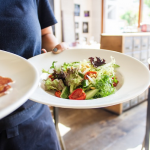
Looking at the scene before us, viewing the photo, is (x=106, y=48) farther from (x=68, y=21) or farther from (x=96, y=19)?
(x=96, y=19)

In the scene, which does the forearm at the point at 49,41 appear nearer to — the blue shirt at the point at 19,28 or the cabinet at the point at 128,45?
the blue shirt at the point at 19,28

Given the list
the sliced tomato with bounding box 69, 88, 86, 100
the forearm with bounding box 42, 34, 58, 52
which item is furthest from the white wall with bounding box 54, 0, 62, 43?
the sliced tomato with bounding box 69, 88, 86, 100

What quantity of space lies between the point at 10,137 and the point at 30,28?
479 mm

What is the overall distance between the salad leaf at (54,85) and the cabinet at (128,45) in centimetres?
190

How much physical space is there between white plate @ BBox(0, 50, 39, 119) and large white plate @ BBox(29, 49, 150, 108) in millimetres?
89

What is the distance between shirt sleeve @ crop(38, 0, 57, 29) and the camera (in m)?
0.89

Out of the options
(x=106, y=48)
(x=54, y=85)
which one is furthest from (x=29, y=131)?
(x=106, y=48)

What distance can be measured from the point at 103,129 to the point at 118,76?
1.68 m

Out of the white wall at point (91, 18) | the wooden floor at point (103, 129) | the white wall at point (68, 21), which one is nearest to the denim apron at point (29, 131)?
the wooden floor at point (103, 129)

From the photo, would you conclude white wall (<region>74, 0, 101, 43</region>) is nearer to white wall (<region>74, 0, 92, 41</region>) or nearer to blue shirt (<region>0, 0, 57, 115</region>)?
white wall (<region>74, 0, 92, 41</region>)

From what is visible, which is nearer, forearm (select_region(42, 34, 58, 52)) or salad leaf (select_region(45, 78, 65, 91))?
salad leaf (select_region(45, 78, 65, 91))

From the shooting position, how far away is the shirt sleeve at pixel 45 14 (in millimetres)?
886

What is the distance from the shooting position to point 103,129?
91.4 inches

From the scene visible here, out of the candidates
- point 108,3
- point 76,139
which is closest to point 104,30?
point 108,3
